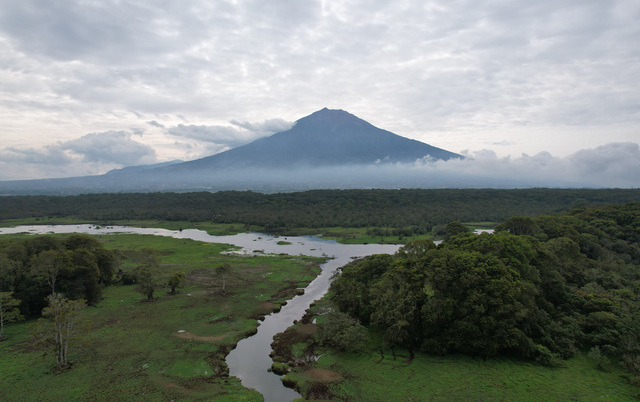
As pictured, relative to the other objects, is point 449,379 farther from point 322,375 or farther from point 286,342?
point 286,342

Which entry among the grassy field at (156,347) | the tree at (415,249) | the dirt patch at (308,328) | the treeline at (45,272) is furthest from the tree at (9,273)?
the tree at (415,249)

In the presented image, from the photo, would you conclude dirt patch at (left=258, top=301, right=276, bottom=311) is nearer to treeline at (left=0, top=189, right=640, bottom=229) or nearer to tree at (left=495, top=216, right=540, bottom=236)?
tree at (left=495, top=216, right=540, bottom=236)

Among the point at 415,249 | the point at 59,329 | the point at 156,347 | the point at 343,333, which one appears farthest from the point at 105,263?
the point at 415,249

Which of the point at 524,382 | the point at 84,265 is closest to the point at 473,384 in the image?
the point at 524,382

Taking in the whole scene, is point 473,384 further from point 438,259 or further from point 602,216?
point 602,216

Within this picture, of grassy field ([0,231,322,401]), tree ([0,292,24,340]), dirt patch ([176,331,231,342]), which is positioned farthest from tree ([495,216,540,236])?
tree ([0,292,24,340])
